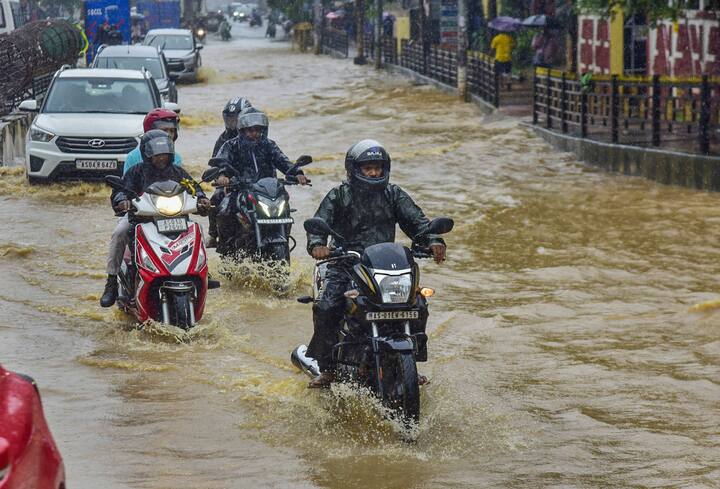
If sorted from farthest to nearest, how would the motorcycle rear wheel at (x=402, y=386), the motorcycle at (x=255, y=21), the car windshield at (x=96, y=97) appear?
the motorcycle at (x=255, y=21) → the car windshield at (x=96, y=97) → the motorcycle rear wheel at (x=402, y=386)

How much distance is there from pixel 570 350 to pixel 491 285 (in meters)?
2.71

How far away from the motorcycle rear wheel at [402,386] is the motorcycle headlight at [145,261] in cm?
281

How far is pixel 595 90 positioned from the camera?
70.6ft

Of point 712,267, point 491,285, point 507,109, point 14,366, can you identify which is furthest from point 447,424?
point 507,109

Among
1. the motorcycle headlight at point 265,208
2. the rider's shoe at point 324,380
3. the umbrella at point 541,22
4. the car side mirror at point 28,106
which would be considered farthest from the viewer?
the umbrella at point 541,22

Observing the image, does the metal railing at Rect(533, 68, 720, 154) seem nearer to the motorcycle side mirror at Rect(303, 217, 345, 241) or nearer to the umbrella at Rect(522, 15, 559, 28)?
the umbrella at Rect(522, 15, 559, 28)

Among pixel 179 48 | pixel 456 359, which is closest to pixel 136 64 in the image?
pixel 179 48

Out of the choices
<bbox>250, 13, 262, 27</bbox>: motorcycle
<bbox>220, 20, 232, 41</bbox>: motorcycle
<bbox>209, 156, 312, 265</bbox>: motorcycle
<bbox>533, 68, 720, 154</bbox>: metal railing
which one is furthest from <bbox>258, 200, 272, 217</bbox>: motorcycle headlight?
<bbox>250, 13, 262, 27</bbox>: motorcycle

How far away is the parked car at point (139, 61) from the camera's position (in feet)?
89.9

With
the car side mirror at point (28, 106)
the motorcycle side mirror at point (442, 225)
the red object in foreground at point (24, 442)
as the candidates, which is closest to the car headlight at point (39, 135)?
the car side mirror at point (28, 106)

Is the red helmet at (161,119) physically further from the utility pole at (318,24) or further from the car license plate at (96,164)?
the utility pole at (318,24)

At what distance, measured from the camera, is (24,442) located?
13.7 feet

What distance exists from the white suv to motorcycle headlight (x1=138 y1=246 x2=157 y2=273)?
26.8 feet

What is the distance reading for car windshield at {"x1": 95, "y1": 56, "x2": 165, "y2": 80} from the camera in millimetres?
27594
